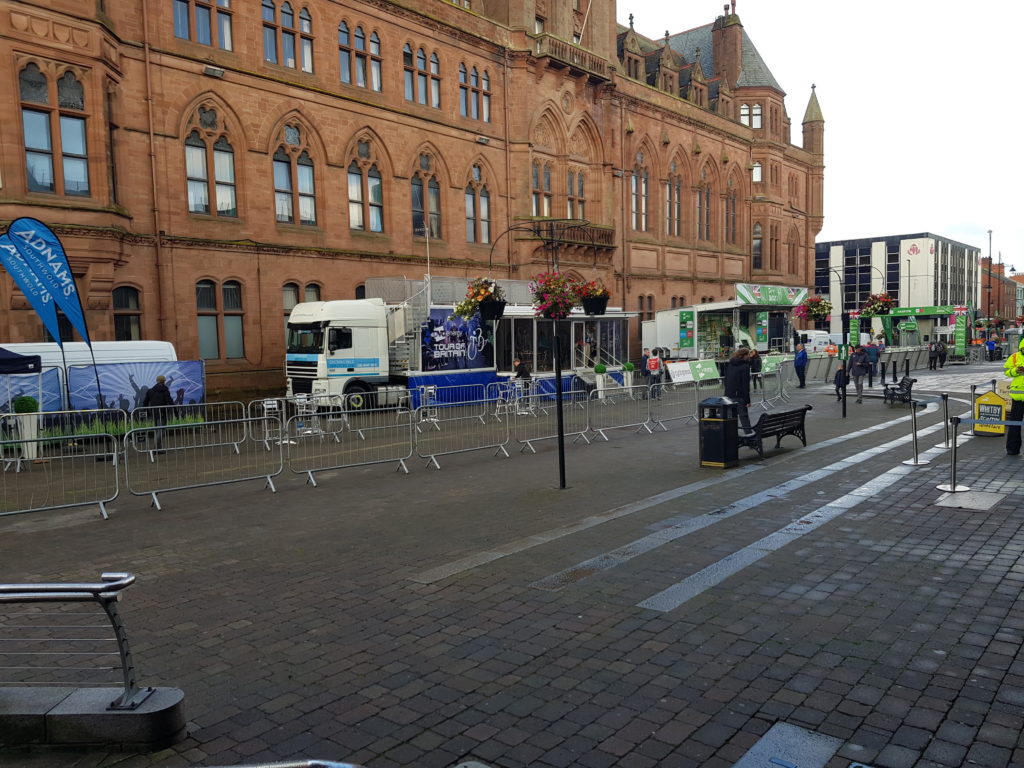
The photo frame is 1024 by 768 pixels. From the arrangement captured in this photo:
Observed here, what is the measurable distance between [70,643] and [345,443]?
8.37 meters

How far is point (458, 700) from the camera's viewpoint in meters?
4.59

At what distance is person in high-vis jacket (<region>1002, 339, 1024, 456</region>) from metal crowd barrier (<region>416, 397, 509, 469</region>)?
900cm

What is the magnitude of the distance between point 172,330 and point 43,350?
200 inches

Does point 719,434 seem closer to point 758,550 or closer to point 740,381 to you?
point 740,381

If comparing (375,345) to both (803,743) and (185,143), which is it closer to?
(185,143)

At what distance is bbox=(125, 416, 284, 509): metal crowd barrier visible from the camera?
37.6 feet

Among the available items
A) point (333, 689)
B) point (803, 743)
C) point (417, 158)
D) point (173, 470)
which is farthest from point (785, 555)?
Answer: point (417, 158)

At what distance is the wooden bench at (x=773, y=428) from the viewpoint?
1345 cm

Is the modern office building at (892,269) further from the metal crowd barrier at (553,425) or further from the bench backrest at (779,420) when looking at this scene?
the bench backrest at (779,420)

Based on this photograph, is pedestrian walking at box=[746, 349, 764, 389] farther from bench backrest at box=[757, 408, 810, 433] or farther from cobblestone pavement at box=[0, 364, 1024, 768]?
cobblestone pavement at box=[0, 364, 1024, 768]

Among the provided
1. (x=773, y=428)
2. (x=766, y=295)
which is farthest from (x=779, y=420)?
(x=766, y=295)

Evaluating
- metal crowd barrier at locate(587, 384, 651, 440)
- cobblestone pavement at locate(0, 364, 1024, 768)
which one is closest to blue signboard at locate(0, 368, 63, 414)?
cobblestone pavement at locate(0, 364, 1024, 768)

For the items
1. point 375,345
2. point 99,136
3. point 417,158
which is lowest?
point 375,345

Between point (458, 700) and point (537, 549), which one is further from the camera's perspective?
point (537, 549)
